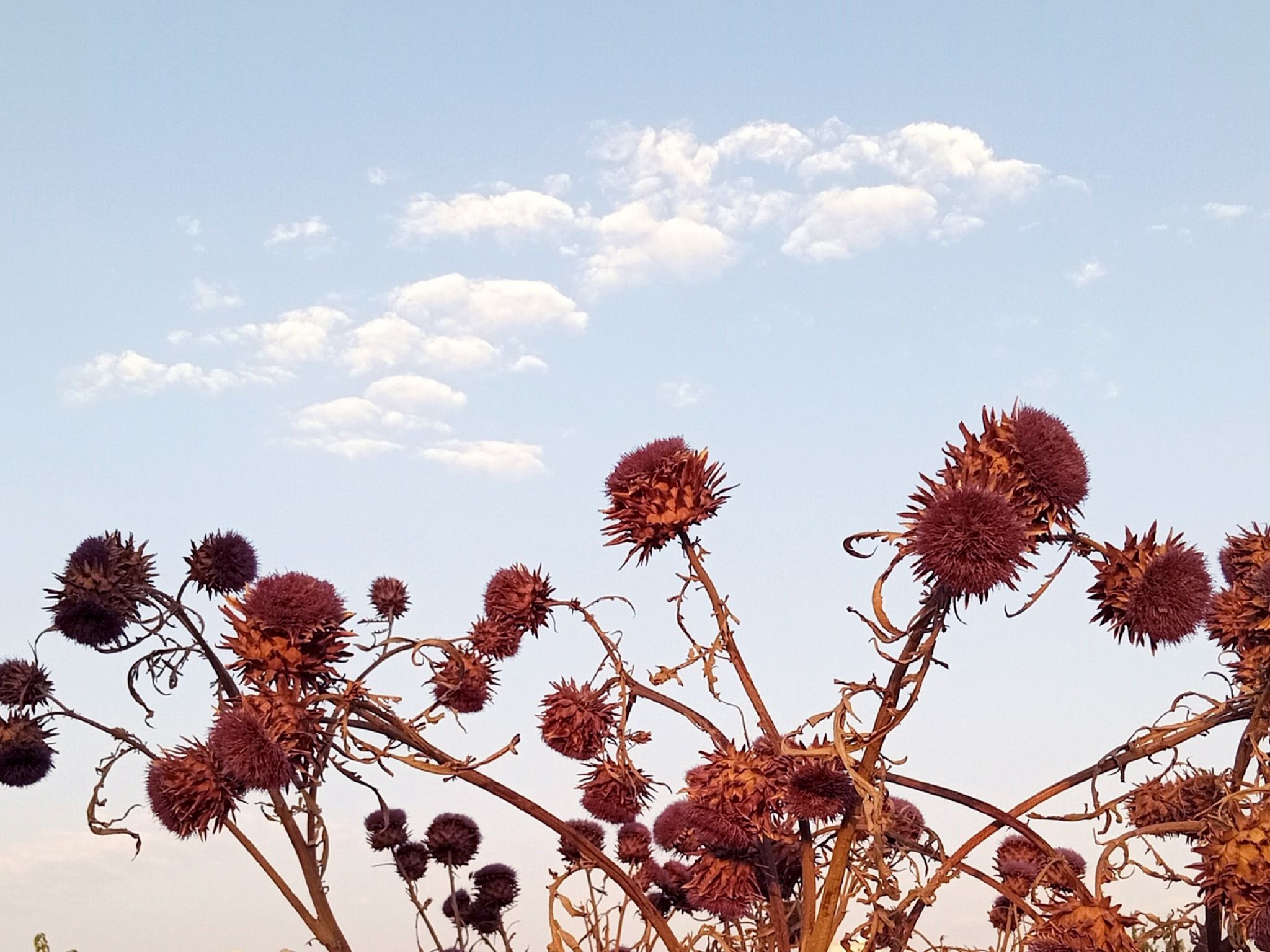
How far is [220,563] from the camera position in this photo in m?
4.53

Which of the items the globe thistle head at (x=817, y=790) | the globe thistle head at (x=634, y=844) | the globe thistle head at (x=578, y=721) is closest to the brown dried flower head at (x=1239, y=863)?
the globe thistle head at (x=817, y=790)

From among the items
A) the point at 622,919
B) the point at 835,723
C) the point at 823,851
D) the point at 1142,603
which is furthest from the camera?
the point at 622,919

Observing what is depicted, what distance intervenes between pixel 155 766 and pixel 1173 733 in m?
2.29

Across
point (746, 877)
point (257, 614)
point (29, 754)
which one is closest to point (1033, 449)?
point (746, 877)

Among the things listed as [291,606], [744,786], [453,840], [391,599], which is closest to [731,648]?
[744,786]

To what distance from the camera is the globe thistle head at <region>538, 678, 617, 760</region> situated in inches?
119

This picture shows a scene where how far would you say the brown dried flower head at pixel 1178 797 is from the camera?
3236 millimetres

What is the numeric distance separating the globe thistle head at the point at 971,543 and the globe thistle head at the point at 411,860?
349cm

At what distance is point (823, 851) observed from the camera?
305 centimetres

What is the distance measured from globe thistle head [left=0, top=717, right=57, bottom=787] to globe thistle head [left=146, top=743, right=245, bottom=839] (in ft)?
6.80

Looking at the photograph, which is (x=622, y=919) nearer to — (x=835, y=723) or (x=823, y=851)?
(x=823, y=851)

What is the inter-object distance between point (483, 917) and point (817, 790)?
A: 320 cm

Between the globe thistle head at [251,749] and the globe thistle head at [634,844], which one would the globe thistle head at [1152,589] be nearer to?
the globe thistle head at [251,749]

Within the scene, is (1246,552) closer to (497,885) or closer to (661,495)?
(661,495)
